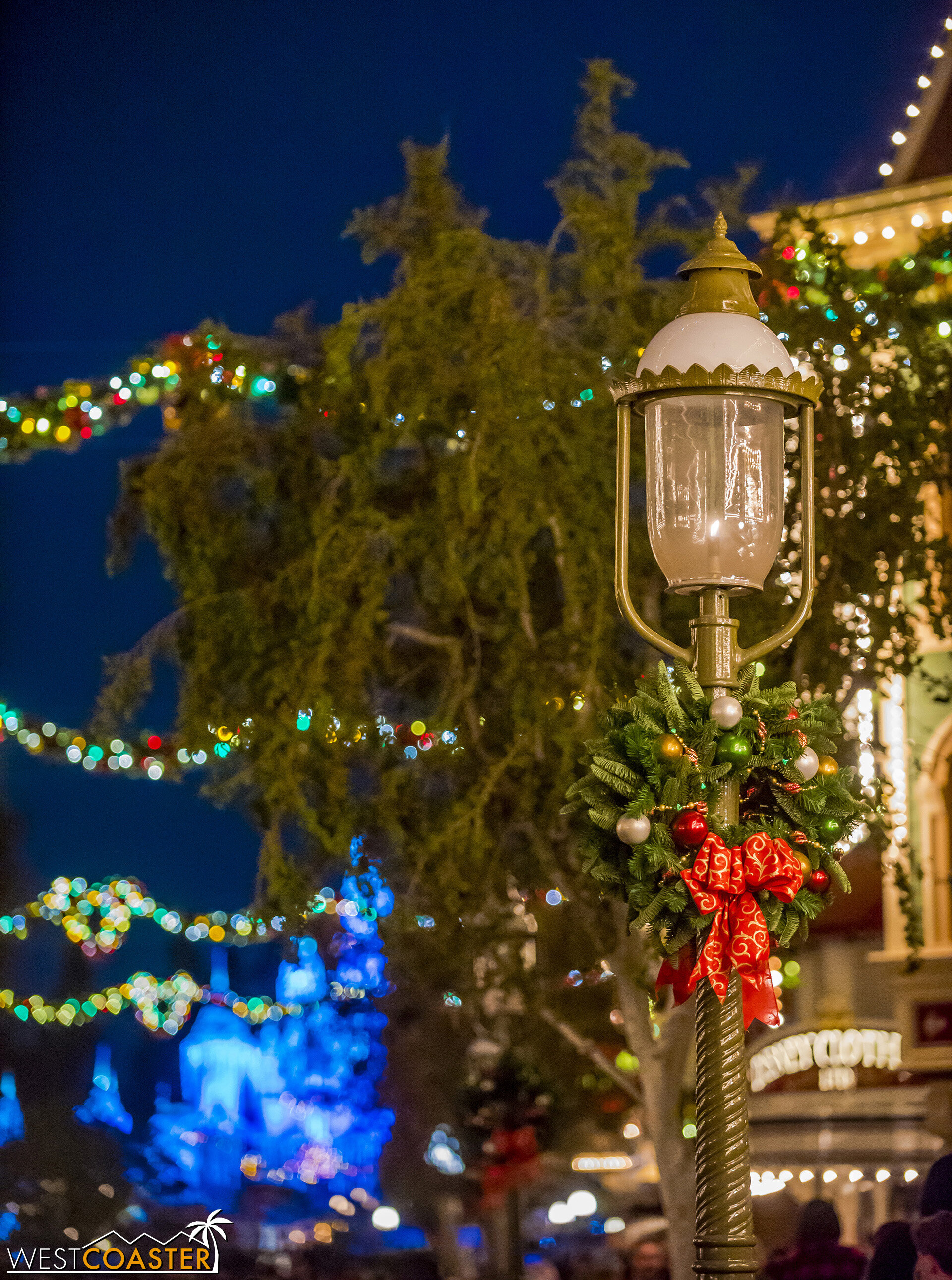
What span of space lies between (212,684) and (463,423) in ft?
6.12

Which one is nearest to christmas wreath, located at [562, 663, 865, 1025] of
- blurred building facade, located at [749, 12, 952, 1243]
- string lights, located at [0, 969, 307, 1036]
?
blurred building facade, located at [749, 12, 952, 1243]

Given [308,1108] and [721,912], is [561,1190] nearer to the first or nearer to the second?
[308,1108]

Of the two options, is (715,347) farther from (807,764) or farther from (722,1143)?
(722,1143)

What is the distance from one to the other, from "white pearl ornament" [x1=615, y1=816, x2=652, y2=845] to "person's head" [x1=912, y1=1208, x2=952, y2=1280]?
621 cm

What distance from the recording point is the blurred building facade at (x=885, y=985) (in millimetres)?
9547

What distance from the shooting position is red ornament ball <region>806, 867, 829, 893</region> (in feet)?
10.3

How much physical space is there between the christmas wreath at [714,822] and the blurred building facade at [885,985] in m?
6.15

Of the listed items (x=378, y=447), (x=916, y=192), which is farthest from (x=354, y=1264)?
(x=916, y=192)

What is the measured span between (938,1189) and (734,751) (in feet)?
22.0

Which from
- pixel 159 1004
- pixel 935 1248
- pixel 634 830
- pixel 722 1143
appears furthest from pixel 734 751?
pixel 159 1004

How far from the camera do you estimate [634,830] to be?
3.02 metres

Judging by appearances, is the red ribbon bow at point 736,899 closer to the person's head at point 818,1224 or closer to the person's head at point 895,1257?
the person's head at point 895,1257

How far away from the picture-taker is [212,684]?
8852 millimetres

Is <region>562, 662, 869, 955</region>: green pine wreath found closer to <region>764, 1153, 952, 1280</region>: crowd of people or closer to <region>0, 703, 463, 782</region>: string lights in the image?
<region>0, 703, 463, 782</region>: string lights
